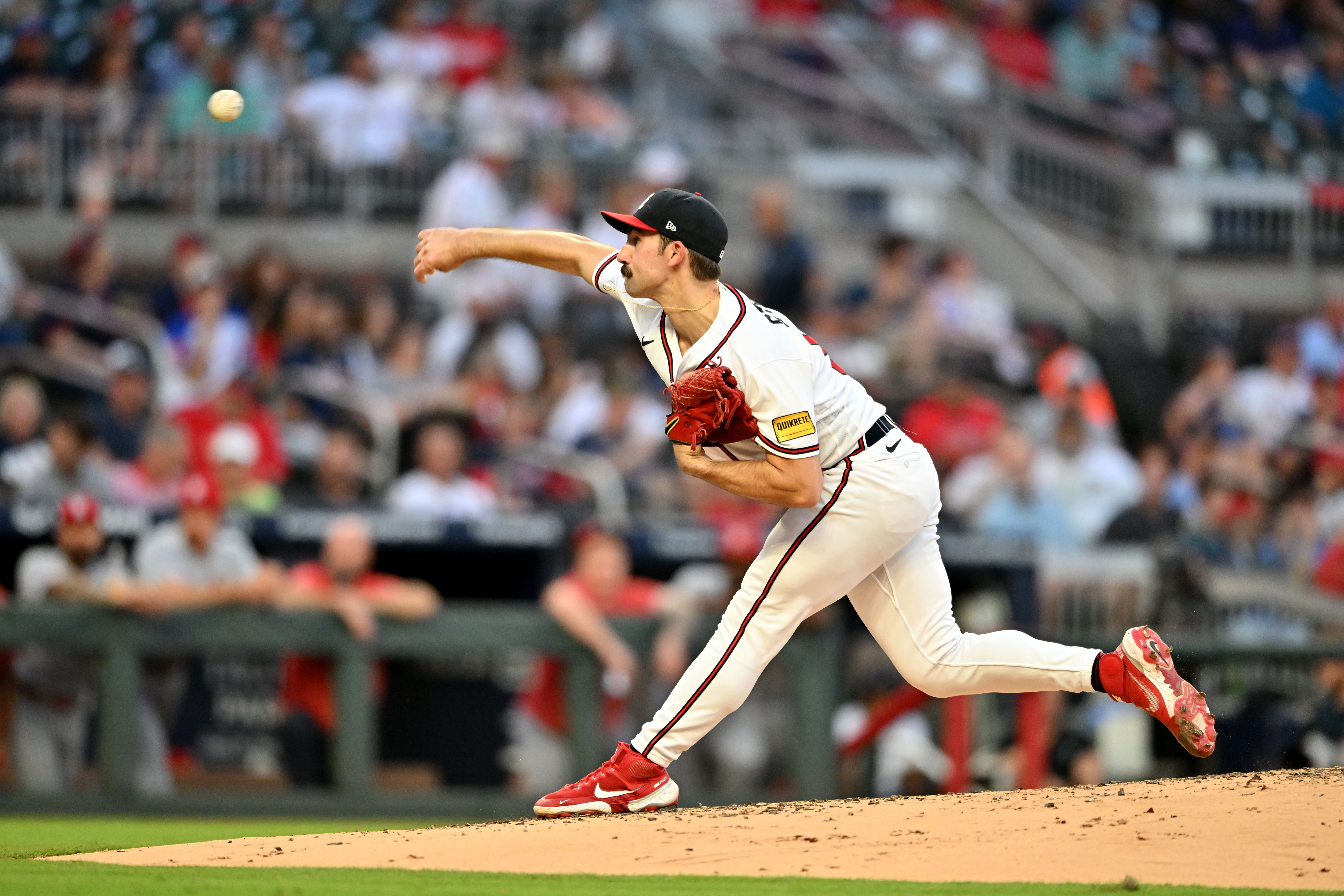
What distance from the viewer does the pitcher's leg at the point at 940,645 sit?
499 cm

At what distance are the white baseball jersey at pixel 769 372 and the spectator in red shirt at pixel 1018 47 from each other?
1086cm

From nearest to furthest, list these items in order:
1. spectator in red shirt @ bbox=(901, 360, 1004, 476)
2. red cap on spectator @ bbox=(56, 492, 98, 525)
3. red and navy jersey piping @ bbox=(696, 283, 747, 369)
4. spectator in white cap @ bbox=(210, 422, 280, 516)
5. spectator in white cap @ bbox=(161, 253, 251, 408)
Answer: red and navy jersey piping @ bbox=(696, 283, 747, 369), red cap on spectator @ bbox=(56, 492, 98, 525), spectator in white cap @ bbox=(210, 422, 280, 516), spectator in white cap @ bbox=(161, 253, 251, 408), spectator in red shirt @ bbox=(901, 360, 1004, 476)

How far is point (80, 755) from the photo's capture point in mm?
7469

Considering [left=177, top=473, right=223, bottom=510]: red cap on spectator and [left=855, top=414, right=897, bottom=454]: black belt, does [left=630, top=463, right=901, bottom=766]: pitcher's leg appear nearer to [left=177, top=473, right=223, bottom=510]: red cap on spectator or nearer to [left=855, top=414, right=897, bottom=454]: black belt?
[left=855, top=414, right=897, bottom=454]: black belt

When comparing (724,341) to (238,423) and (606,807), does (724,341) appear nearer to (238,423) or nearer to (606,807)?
(606,807)

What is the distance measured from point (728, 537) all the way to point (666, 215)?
12.1ft

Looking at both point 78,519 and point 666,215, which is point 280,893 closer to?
point 666,215

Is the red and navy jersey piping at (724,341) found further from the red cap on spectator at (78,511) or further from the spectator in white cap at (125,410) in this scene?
the spectator in white cap at (125,410)

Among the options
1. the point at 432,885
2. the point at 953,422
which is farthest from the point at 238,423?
the point at 432,885

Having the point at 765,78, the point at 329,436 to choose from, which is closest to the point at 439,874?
the point at 329,436

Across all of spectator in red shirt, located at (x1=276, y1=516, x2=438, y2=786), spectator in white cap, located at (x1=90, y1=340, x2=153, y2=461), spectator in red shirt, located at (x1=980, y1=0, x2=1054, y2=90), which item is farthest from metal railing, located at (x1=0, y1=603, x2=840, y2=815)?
spectator in red shirt, located at (x1=980, y1=0, x2=1054, y2=90)

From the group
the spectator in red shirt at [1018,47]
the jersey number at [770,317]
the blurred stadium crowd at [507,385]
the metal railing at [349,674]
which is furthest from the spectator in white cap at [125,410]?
the spectator in red shirt at [1018,47]

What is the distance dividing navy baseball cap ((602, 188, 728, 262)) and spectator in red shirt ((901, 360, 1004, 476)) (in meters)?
5.24

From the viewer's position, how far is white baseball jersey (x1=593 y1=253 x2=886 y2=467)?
4.64 meters
